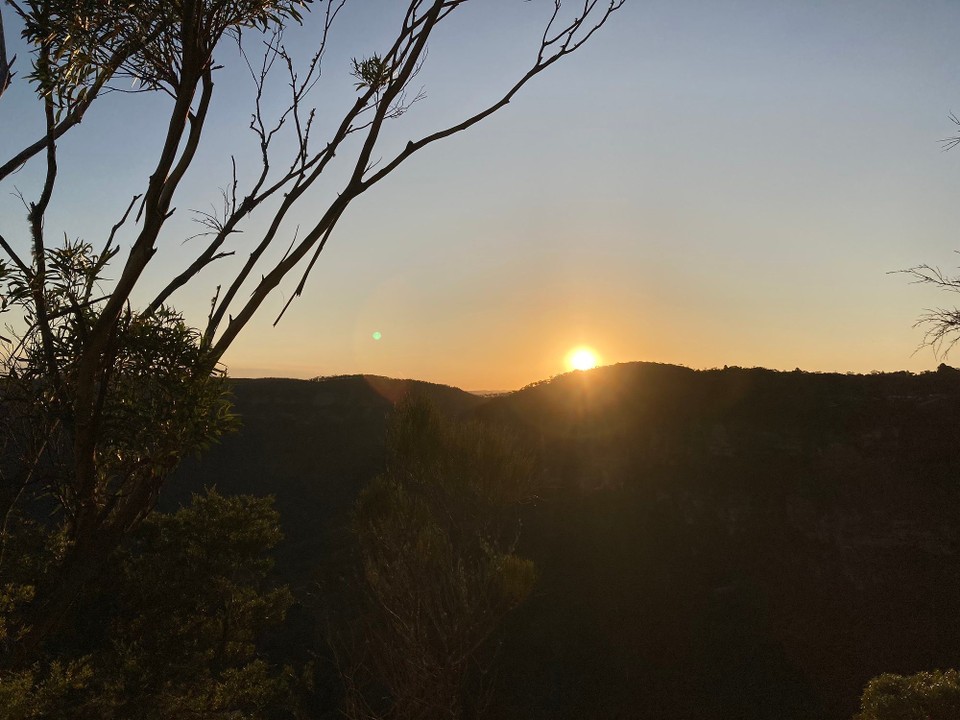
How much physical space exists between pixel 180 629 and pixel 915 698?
393 inches

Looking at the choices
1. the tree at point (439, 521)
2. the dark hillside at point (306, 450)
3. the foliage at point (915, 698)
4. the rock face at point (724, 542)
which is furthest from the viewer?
the dark hillside at point (306, 450)

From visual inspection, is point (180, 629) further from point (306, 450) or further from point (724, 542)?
point (306, 450)

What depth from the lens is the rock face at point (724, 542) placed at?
14.8 meters

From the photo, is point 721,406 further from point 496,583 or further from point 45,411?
point 45,411

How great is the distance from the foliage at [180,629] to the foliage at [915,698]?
7600 mm

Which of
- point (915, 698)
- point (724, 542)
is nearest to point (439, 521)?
point (724, 542)

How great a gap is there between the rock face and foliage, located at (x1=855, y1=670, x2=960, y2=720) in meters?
7.86

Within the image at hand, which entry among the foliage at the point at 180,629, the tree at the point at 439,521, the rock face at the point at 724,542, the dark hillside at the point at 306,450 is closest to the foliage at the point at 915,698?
the tree at the point at 439,521

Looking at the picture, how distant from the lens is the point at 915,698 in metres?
6.36

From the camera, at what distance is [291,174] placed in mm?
4480

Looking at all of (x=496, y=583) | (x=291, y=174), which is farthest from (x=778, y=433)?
(x=291, y=174)

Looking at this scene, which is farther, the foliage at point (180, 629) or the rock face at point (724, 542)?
the rock face at point (724, 542)

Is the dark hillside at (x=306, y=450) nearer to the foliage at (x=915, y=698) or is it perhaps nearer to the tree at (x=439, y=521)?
the tree at (x=439, y=521)

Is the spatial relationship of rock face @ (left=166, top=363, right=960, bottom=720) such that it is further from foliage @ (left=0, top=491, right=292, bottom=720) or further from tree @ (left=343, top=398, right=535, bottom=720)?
foliage @ (left=0, top=491, right=292, bottom=720)
